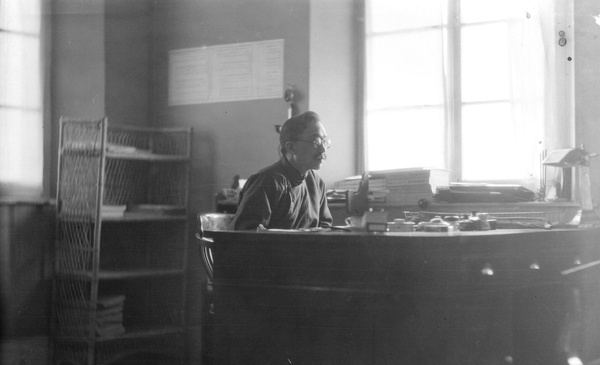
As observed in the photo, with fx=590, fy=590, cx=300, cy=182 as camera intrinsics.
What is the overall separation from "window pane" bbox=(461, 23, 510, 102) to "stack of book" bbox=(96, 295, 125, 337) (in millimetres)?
2459

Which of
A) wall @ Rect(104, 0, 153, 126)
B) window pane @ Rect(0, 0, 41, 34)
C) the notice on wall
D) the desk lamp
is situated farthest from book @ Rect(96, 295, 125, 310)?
the desk lamp

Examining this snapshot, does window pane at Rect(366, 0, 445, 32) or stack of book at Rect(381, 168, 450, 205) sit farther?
window pane at Rect(366, 0, 445, 32)

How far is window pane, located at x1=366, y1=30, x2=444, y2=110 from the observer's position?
3682 mm

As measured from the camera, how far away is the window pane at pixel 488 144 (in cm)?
345

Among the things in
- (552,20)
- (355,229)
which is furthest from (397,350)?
(552,20)

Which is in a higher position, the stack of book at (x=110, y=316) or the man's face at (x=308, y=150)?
the man's face at (x=308, y=150)

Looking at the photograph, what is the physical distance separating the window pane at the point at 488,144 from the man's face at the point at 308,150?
4.78ft

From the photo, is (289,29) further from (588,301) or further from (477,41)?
(588,301)

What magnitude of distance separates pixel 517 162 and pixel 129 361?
2549mm

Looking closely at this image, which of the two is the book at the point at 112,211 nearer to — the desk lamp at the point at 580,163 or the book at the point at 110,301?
the book at the point at 110,301

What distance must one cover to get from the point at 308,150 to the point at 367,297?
0.98 m

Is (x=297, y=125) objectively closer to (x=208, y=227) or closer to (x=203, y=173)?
(x=208, y=227)

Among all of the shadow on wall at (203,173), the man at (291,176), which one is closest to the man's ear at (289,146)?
the man at (291,176)

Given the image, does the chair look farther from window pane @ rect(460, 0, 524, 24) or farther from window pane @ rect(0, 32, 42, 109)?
window pane @ rect(460, 0, 524, 24)
